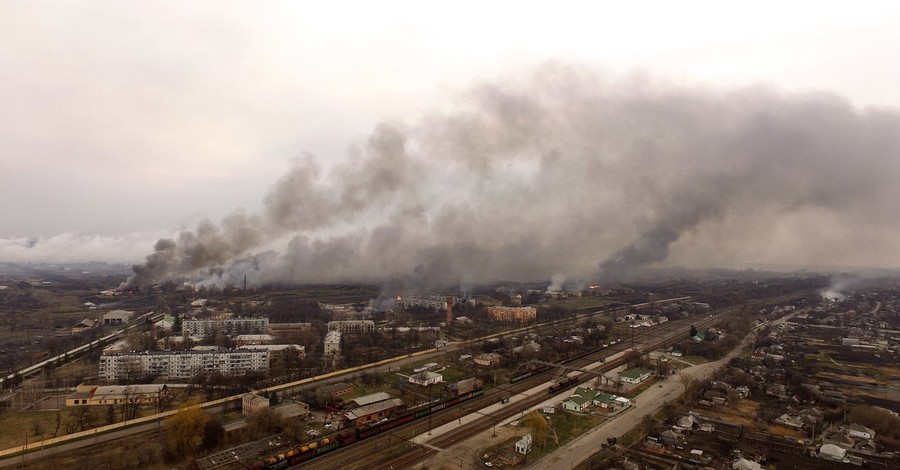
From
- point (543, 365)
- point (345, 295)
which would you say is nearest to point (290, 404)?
point (543, 365)

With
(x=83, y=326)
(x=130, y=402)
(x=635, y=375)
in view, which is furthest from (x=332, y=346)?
(x=83, y=326)

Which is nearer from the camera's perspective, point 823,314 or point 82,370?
point 82,370

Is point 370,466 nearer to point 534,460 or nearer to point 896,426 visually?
point 534,460

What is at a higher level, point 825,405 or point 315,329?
point 315,329

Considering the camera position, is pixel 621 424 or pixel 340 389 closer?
pixel 621 424

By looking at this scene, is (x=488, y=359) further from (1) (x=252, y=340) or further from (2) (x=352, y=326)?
(1) (x=252, y=340)

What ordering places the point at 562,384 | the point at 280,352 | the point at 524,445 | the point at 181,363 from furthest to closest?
the point at 280,352
the point at 181,363
the point at 562,384
the point at 524,445

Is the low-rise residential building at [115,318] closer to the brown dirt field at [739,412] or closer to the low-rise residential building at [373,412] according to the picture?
the low-rise residential building at [373,412]

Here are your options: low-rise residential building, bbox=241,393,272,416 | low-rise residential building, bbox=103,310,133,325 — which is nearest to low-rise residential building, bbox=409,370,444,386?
low-rise residential building, bbox=241,393,272,416
